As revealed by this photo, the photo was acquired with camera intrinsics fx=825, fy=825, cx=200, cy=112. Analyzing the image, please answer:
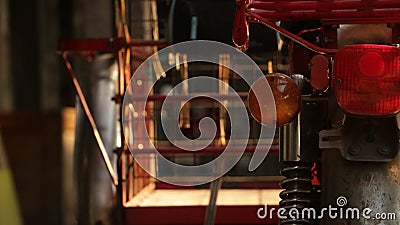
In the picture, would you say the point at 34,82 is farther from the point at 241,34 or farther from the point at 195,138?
the point at 241,34

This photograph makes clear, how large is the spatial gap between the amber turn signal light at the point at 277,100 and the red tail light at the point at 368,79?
11cm

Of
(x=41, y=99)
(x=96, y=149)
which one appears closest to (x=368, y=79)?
(x=96, y=149)

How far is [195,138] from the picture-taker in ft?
8.05

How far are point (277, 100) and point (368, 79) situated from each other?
19 cm

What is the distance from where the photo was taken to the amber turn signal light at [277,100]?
5.13 ft

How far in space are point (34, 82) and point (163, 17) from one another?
4.40 meters

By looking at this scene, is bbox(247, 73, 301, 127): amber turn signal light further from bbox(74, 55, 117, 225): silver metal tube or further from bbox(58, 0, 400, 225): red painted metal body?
bbox(74, 55, 117, 225): silver metal tube

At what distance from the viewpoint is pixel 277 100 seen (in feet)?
5.12

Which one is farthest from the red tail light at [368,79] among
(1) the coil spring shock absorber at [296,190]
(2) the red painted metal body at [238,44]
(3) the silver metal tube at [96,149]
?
(3) the silver metal tube at [96,149]

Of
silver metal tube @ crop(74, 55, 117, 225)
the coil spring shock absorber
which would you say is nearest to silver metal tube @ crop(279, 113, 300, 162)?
the coil spring shock absorber

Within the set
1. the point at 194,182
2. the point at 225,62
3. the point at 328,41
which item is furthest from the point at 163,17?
the point at 328,41

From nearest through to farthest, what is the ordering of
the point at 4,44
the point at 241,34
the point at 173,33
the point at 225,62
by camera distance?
the point at 241,34, the point at 225,62, the point at 173,33, the point at 4,44

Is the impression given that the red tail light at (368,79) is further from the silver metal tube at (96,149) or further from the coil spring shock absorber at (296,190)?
the silver metal tube at (96,149)

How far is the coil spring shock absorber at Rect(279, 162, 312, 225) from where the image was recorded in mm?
1696
